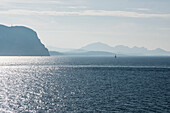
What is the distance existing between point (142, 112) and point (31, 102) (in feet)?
90.2

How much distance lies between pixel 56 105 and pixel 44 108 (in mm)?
4013

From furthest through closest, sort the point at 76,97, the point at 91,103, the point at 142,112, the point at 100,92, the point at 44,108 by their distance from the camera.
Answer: the point at 100,92, the point at 76,97, the point at 91,103, the point at 44,108, the point at 142,112

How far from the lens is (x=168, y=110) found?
Result: 204 ft

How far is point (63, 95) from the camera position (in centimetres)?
8262

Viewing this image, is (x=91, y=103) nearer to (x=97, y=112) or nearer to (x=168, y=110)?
(x=97, y=112)

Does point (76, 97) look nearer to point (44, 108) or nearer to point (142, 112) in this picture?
point (44, 108)

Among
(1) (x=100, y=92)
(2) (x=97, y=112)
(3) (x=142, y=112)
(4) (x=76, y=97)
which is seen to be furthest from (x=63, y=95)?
(3) (x=142, y=112)

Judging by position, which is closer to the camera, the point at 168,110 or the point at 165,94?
the point at 168,110

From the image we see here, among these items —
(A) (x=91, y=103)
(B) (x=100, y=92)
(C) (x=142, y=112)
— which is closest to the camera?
(C) (x=142, y=112)

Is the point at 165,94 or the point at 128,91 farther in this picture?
the point at 128,91

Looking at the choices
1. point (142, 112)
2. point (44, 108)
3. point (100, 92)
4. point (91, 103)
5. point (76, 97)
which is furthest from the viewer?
point (100, 92)

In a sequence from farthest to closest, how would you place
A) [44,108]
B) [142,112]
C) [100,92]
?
1. [100,92]
2. [44,108]
3. [142,112]

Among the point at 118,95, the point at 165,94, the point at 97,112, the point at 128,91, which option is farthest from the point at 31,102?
the point at 165,94

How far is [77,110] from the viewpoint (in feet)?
205
